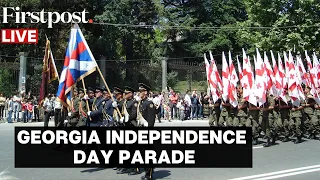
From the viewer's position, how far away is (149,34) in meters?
36.5

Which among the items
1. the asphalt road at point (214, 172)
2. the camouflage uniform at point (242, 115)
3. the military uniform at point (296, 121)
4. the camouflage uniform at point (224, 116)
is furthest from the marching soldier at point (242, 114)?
the asphalt road at point (214, 172)

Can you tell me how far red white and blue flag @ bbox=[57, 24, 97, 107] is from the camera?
9422mm

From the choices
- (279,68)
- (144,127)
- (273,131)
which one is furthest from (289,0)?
(144,127)

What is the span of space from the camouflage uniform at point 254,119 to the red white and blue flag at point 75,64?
5.89 m

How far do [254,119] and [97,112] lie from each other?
5.34 meters

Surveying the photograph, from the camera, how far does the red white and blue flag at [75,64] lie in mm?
9422

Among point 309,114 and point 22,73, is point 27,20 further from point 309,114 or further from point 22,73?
point 309,114

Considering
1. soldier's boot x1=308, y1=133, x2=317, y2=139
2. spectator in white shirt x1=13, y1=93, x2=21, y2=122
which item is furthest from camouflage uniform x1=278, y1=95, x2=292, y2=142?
spectator in white shirt x1=13, y1=93, x2=21, y2=122

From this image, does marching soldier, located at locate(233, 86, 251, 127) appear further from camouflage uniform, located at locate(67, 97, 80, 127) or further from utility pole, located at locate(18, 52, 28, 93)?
utility pole, located at locate(18, 52, 28, 93)

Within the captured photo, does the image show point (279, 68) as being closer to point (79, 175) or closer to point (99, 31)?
point (79, 175)

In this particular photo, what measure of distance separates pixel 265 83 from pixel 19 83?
15.3m

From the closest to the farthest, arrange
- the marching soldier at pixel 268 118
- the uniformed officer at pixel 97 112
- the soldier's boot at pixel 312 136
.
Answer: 1. the uniformed officer at pixel 97 112
2. the marching soldier at pixel 268 118
3. the soldier's boot at pixel 312 136

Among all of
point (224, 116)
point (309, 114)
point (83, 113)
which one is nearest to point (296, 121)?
point (309, 114)

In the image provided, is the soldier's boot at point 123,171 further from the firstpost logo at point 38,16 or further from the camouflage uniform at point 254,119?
the firstpost logo at point 38,16
